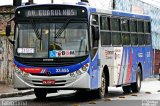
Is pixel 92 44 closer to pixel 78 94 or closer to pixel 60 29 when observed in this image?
pixel 60 29

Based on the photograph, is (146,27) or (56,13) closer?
(56,13)

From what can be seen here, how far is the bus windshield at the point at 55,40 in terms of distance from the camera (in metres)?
17.4

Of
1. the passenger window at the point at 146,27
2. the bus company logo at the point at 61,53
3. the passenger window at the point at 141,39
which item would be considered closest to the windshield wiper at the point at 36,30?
the bus company logo at the point at 61,53

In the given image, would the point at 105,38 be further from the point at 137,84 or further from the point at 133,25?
the point at 137,84

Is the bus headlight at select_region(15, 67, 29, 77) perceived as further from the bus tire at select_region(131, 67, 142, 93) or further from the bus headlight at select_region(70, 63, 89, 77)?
the bus tire at select_region(131, 67, 142, 93)

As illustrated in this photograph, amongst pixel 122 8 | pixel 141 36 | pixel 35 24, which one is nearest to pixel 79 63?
pixel 35 24

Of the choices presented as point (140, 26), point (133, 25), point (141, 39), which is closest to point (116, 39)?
point (133, 25)

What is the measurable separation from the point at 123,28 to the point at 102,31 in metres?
2.47

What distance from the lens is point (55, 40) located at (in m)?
17.5

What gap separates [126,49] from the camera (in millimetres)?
21875

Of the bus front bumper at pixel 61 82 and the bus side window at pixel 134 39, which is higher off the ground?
the bus side window at pixel 134 39

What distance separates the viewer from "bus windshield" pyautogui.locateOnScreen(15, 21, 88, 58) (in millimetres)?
17406

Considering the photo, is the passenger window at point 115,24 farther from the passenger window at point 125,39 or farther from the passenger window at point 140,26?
the passenger window at point 140,26

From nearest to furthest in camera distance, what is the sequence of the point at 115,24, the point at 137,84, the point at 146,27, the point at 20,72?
the point at 20,72 < the point at 115,24 < the point at 137,84 < the point at 146,27
